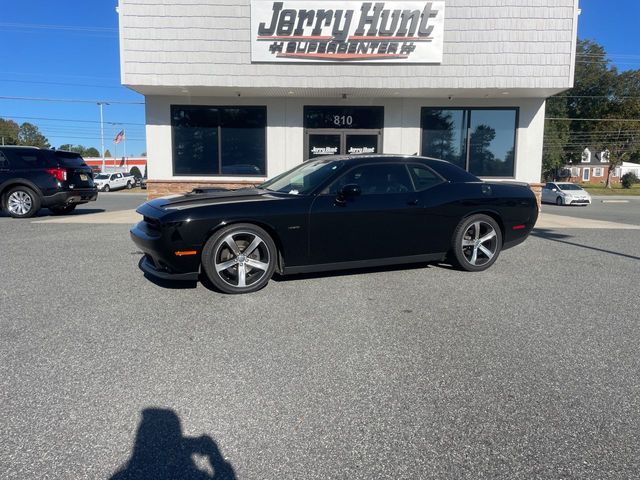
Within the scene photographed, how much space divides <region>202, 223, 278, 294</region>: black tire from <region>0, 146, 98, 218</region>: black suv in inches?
353

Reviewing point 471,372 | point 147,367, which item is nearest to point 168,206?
point 147,367

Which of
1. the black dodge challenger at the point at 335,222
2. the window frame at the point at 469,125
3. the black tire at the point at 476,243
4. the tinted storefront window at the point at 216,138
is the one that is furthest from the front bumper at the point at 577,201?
the black tire at the point at 476,243

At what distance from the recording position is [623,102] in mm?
54906

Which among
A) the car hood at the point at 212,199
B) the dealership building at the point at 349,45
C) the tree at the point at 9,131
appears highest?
A: the tree at the point at 9,131

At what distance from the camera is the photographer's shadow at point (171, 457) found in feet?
7.32

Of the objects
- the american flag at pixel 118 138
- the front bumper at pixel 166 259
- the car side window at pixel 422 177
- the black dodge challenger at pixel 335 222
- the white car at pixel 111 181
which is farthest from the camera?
the american flag at pixel 118 138

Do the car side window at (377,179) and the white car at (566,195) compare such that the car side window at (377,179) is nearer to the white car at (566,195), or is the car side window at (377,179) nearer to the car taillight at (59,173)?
the car taillight at (59,173)

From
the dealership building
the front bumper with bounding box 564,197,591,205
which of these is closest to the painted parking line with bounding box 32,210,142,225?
the dealership building

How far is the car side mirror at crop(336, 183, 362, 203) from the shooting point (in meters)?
5.42

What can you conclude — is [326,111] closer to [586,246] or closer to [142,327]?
[586,246]

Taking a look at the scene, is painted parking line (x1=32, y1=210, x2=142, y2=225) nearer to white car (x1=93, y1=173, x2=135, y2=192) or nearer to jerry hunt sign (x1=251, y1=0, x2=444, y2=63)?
jerry hunt sign (x1=251, y1=0, x2=444, y2=63)

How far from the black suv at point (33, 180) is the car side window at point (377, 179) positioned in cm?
930

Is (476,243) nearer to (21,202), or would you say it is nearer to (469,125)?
(469,125)

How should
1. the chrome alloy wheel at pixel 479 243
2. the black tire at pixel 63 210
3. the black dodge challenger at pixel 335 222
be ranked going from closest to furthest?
the black dodge challenger at pixel 335 222 < the chrome alloy wheel at pixel 479 243 < the black tire at pixel 63 210
